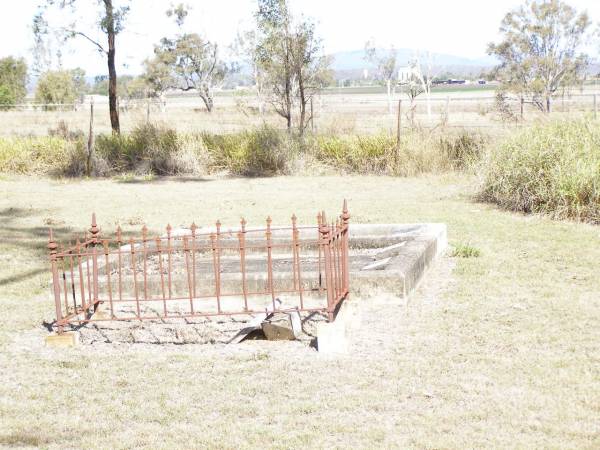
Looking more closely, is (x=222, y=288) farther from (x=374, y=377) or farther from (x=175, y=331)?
(x=374, y=377)

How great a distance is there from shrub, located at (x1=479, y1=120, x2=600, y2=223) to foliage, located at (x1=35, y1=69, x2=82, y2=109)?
46.6 meters

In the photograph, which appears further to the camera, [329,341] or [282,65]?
[282,65]

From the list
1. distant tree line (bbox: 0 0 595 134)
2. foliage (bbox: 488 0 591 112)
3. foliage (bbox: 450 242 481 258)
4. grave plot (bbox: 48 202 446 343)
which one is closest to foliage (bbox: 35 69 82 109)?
distant tree line (bbox: 0 0 595 134)

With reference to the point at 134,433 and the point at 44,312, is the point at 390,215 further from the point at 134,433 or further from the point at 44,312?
the point at 134,433

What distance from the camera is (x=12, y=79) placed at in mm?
56688

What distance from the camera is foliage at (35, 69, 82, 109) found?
5497 centimetres

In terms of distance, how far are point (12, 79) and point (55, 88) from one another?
388 centimetres

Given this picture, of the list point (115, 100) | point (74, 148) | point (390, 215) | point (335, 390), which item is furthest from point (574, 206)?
point (115, 100)

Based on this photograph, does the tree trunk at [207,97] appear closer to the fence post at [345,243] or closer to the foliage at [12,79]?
the foliage at [12,79]

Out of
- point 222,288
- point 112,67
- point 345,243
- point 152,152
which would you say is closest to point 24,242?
point 222,288

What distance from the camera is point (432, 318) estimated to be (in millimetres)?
6430

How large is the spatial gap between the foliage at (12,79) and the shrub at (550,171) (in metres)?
45.2

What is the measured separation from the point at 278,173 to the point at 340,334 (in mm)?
12101

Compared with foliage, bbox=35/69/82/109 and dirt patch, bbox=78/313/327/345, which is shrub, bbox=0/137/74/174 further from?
foliage, bbox=35/69/82/109
